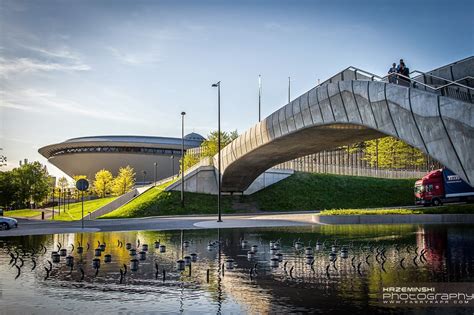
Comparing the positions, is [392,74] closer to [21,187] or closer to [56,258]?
[56,258]

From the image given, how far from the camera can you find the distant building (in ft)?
423

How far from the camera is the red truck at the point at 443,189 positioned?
45781 mm

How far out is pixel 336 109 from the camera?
2830 centimetres

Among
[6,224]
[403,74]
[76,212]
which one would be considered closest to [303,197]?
[76,212]

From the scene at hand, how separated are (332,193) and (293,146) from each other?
2478 centimetres

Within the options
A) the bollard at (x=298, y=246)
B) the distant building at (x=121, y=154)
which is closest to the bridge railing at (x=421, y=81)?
the bollard at (x=298, y=246)

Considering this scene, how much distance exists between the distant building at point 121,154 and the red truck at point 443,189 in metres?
85.8

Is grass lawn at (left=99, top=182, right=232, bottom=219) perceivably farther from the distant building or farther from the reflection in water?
the distant building

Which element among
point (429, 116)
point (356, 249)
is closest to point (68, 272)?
point (356, 249)

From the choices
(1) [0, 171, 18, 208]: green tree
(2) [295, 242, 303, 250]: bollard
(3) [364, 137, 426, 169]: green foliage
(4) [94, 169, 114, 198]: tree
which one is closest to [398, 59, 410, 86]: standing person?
(2) [295, 242, 303, 250]: bollard

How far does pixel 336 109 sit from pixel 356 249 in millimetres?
10074

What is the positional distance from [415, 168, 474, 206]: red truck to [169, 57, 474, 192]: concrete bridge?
1356cm

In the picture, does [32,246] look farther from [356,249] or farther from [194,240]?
[356,249]

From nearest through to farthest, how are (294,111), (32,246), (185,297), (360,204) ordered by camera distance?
(185,297)
(32,246)
(294,111)
(360,204)
